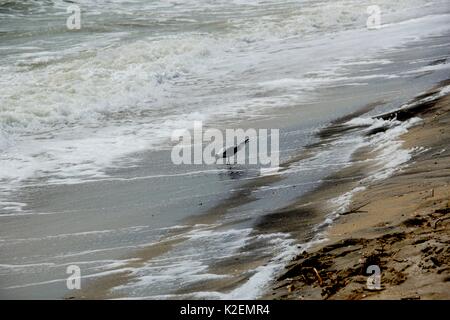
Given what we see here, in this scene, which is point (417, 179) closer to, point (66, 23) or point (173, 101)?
point (173, 101)

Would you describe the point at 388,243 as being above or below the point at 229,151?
above

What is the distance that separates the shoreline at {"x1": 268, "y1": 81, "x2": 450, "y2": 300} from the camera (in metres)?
3.47

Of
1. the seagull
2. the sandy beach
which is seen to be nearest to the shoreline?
the sandy beach

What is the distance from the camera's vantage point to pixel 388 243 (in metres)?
4.04

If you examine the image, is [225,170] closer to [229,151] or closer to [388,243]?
[229,151]

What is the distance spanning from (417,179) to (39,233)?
3624 mm

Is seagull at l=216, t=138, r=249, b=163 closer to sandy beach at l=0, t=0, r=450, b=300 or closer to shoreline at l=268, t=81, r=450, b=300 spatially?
sandy beach at l=0, t=0, r=450, b=300

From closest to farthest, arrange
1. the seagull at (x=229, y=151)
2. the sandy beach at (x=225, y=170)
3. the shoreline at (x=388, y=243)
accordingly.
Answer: the shoreline at (x=388, y=243), the sandy beach at (x=225, y=170), the seagull at (x=229, y=151)

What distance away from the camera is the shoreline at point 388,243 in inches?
137

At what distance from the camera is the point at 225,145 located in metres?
8.72

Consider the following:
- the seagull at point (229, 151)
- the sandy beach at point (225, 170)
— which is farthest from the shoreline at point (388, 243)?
the seagull at point (229, 151)

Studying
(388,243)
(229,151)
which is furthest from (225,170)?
(388,243)

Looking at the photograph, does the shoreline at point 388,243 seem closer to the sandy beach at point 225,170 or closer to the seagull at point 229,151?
the sandy beach at point 225,170
